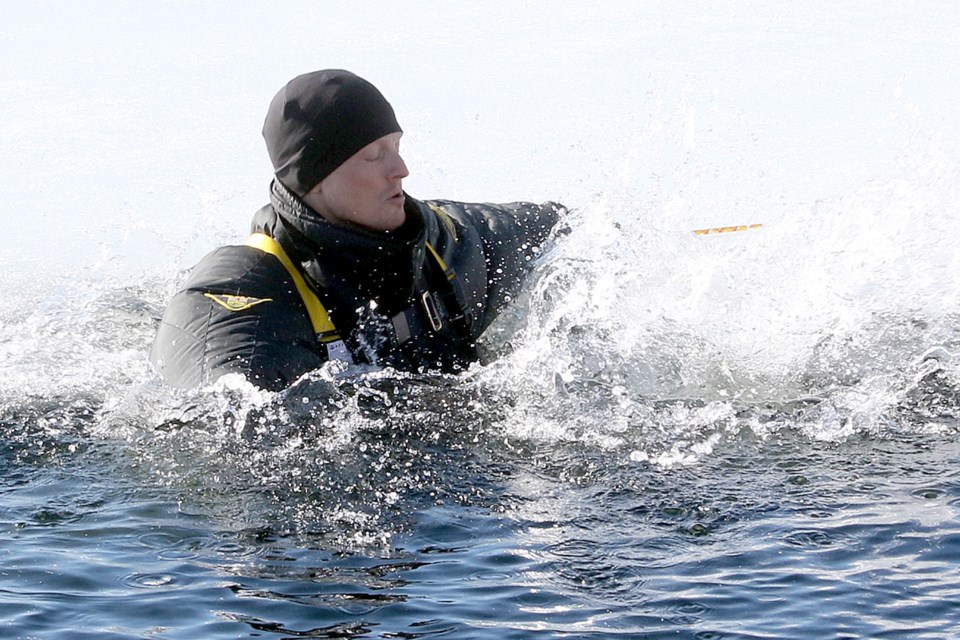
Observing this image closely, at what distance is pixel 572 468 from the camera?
4945 millimetres

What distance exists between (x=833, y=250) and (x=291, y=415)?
3.70 meters

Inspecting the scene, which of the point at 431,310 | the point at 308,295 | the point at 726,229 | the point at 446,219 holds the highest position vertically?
the point at 446,219

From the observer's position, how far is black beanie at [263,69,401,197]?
611 cm

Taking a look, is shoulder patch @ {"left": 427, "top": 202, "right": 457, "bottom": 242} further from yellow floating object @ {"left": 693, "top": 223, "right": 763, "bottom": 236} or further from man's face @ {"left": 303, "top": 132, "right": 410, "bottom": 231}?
yellow floating object @ {"left": 693, "top": 223, "right": 763, "bottom": 236}

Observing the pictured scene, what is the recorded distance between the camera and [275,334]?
5.62 meters

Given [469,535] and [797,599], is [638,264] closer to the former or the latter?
[469,535]

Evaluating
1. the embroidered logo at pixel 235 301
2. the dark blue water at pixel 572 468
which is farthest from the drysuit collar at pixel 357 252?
the dark blue water at pixel 572 468

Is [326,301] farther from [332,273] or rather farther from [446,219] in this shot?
[446,219]

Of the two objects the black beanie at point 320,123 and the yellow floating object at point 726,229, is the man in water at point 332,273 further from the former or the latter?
the yellow floating object at point 726,229

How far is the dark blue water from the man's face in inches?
31.9

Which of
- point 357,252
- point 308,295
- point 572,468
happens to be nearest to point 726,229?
point 357,252

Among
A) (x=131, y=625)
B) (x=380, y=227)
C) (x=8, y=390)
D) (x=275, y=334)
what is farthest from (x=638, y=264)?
(x=131, y=625)

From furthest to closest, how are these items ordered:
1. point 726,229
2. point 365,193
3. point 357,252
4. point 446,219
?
point 726,229, point 446,219, point 365,193, point 357,252

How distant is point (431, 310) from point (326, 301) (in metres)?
0.53
